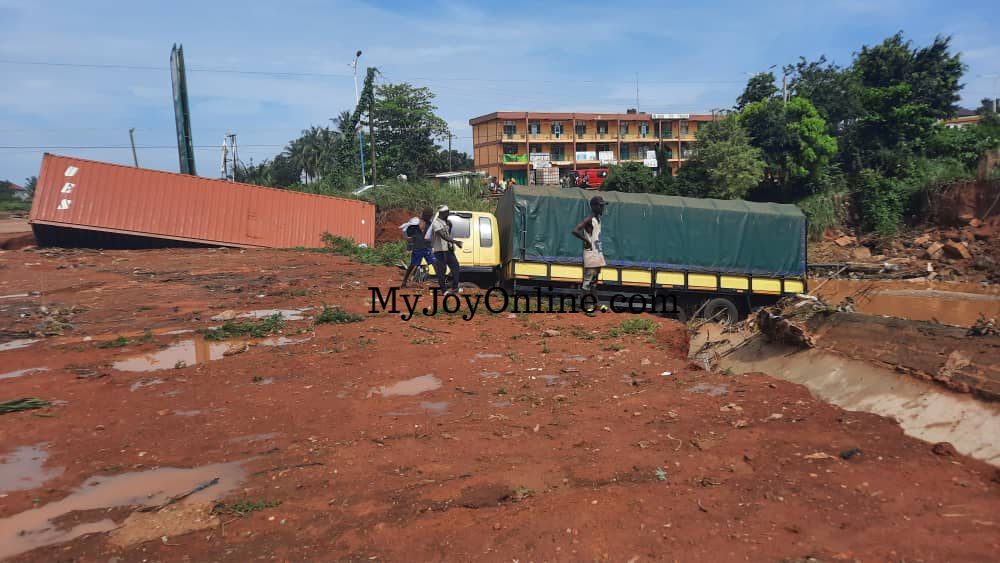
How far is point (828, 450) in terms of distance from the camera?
4.14m

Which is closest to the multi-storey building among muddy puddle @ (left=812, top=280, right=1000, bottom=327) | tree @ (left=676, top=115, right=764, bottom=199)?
tree @ (left=676, top=115, right=764, bottom=199)

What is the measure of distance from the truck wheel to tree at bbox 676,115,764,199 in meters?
16.3

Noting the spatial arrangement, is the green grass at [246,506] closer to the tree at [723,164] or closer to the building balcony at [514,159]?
the tree at [723,164]

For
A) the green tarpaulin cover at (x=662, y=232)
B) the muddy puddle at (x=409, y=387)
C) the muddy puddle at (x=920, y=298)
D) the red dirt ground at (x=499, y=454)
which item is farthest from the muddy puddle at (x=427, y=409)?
the muddy puddle at (x=920, y=298)

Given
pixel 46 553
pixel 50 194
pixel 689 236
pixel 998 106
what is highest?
pixel 998 106

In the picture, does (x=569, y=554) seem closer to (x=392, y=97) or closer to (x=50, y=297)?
(x=50, y=297)

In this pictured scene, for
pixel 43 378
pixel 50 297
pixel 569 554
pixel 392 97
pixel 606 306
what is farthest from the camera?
pixel 392 97

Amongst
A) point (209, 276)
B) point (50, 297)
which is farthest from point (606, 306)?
point (50, 297)

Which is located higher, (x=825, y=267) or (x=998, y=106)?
(x=998, y=106)

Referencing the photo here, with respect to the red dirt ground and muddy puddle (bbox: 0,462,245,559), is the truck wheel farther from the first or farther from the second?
muddy puddle (bbox: 0,462,245,559)

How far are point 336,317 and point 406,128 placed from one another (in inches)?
1529

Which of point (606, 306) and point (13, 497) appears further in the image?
point (606, 306)

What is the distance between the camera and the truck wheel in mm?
11328

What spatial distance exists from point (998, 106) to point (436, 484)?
61038 millimetres
